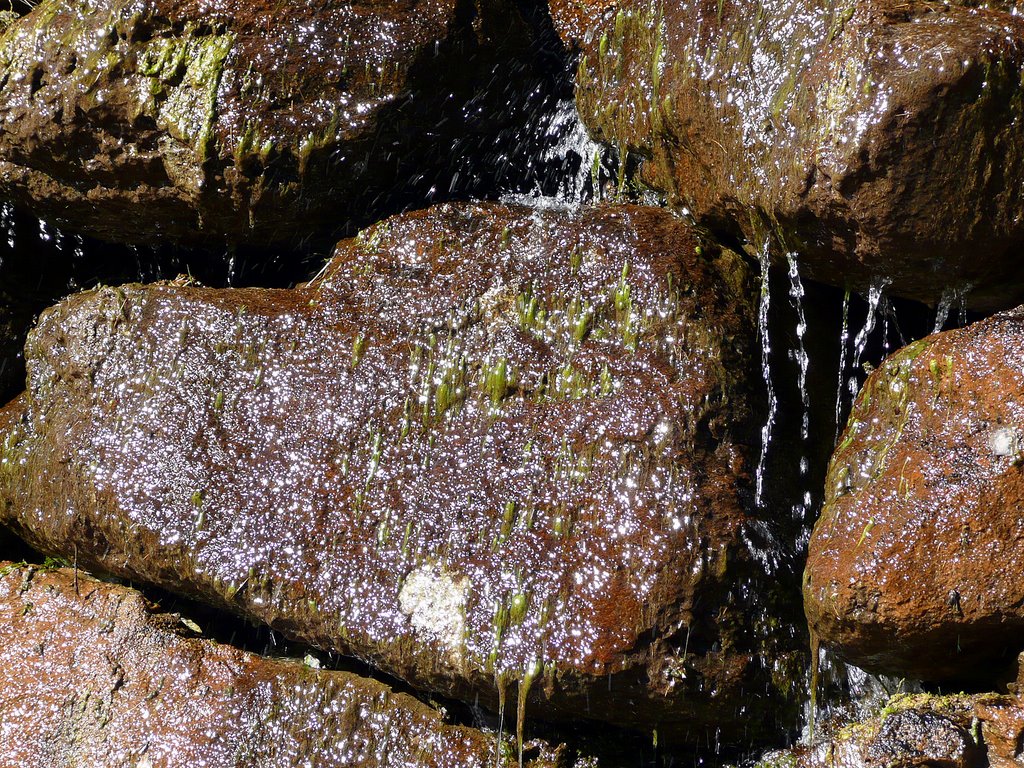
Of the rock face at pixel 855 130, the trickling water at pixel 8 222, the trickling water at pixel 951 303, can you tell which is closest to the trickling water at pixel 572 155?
the rock face at pixel 855 130

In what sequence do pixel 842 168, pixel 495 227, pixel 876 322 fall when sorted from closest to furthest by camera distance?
pixel 842 168
pixel 876 322
pixel 495 227

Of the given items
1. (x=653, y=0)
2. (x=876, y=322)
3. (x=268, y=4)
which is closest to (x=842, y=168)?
(x=876, y=322)

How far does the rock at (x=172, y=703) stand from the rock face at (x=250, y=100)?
Answer: 186 centimetres

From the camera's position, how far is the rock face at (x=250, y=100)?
4.00m

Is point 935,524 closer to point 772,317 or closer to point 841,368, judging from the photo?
point 841,368

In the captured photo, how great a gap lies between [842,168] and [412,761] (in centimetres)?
263

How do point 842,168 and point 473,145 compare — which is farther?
point 473,145

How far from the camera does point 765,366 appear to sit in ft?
11.7

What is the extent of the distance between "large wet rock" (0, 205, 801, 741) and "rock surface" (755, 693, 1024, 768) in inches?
14.1

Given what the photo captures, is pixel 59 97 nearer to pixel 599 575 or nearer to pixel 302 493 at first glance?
pixel 302 493

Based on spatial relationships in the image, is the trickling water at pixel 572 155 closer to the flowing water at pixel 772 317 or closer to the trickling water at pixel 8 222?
the flowing water at pixel 772 317

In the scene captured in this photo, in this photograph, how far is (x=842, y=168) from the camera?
2998 millimetres

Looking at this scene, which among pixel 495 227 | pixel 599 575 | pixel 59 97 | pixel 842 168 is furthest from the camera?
pixel 59 97

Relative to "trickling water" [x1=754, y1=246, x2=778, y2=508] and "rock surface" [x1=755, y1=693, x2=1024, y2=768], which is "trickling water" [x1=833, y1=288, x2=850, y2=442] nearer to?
"trickling water" [x1=754, y1=246, x2=778, y2=508]
